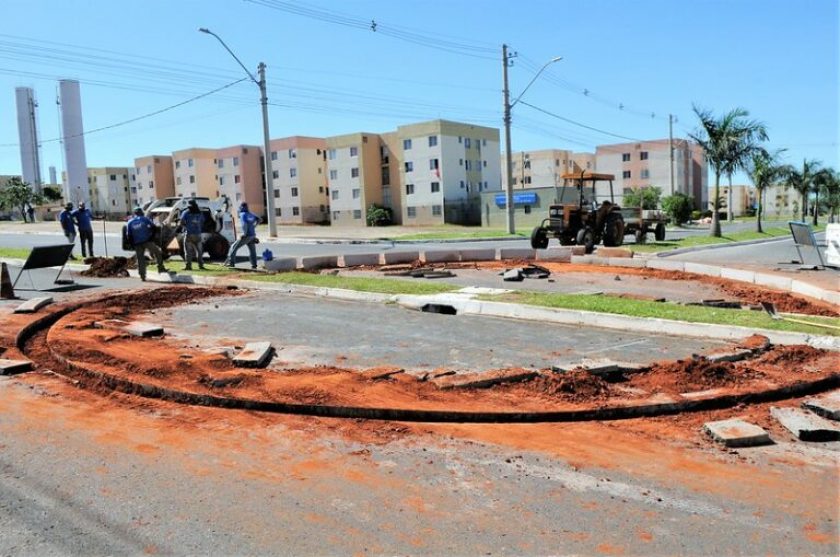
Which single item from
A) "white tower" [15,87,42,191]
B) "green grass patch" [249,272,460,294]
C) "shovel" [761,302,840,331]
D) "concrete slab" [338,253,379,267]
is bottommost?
"shovel" [761,302,840,331]

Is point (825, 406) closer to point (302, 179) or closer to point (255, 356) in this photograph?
point (255, 356)

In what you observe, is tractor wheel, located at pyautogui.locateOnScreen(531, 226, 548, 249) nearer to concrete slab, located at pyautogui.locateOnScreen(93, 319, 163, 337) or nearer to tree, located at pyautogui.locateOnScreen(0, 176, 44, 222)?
concrete slab, located at pyautogui.locateOnScreen(93, 319, 163, 337)

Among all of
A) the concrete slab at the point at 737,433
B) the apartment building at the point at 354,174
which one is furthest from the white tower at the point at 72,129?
the concrete slab at the point at 737,433

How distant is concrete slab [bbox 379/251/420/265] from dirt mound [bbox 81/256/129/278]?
22.6ft

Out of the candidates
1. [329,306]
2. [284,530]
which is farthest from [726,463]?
[329,306]

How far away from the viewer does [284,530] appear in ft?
12.4

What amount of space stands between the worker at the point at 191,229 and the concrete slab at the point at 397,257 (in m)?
5.17

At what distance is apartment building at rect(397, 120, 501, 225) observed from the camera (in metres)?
74.0

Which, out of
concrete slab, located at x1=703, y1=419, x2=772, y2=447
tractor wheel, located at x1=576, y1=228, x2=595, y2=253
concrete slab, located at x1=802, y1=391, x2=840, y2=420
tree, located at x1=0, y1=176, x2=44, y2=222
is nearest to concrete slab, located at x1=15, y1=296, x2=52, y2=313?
concrete slab, located at x1=703, y1=419, x2=772, y2=447

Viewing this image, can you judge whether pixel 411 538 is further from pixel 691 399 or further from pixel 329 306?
pixel 329 306

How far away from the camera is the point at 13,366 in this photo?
7316 millimetres

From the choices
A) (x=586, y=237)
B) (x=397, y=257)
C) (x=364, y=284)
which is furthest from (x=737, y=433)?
(x=586, y=237)

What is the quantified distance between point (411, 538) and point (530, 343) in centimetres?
510

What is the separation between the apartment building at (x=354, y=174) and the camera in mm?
80250
